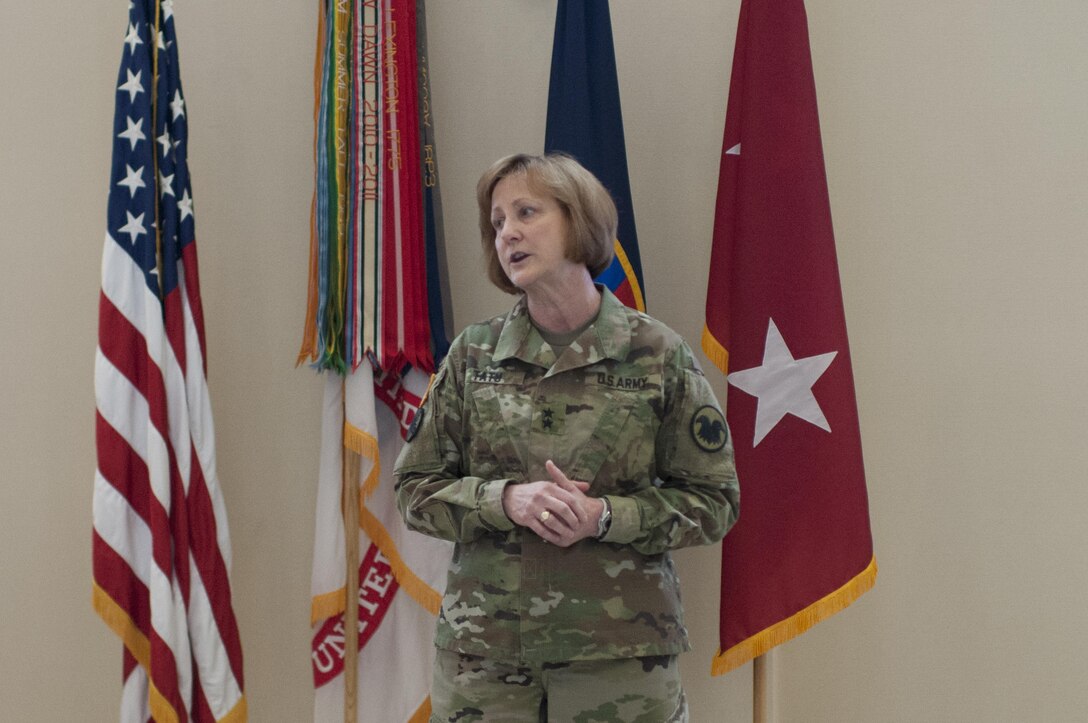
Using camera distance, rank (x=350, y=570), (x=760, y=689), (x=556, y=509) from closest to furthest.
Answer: (x=556, y=509) → (x=760, y=689) → (x=350, y=570)

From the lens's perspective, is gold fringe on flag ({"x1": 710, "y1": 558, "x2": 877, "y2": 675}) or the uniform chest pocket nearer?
the uniform chest pocket

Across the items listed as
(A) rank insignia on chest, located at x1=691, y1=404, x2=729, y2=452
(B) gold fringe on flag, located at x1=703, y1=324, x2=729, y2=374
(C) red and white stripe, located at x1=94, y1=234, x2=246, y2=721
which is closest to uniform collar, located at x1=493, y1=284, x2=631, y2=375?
(A) rank insignia on chest, located at x1=691, y1=404, x2=729, y2=452

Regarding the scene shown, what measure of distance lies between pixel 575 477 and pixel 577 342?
8.9 inches

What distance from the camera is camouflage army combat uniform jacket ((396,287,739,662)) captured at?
1680mm

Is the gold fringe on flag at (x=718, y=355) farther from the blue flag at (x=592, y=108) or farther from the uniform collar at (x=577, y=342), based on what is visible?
the uniform collar at (x=577, y=342)

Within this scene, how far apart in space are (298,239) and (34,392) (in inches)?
29.9

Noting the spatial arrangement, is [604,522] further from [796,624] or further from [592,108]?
[592,108]

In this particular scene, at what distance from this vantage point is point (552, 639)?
1.67m

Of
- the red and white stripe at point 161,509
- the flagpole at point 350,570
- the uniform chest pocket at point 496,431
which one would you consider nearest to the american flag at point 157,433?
the red and white stripe at point 161,509

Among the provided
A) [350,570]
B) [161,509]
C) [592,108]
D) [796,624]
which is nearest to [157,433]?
[161,509]

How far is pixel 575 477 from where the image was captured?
1.73 meters

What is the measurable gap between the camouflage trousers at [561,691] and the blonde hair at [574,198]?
678 millimetres

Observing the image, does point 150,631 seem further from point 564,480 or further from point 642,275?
point 642,275

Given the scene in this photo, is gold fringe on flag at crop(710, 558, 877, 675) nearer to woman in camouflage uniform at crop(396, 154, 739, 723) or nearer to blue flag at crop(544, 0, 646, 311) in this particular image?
woman in camouflage uniform at crop(396, 154, 739, 723)
